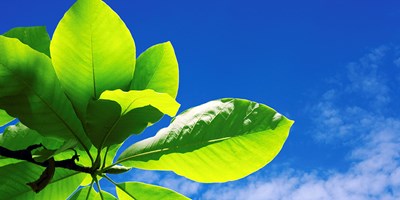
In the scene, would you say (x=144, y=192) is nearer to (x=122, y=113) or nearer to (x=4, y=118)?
(x=122, y=113)

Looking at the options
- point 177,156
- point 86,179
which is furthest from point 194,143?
point 86,179

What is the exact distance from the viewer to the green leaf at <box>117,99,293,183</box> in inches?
58.9

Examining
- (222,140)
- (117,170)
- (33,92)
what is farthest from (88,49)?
(222,140)

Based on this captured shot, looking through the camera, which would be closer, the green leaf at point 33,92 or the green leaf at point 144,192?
the green leaf at point 33,92

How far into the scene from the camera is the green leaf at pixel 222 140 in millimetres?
1496

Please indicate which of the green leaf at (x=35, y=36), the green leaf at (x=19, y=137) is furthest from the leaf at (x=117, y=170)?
the green leaf at (x=35, y=36)

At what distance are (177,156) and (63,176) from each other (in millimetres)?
383

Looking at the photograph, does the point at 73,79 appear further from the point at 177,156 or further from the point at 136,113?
the point at 177,156

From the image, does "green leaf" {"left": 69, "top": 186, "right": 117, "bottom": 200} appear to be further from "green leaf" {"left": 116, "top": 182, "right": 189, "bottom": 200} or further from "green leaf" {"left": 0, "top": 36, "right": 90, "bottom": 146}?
"green leaf" {"left": 0, "top": 36, "right": 90, "bottom": 146}

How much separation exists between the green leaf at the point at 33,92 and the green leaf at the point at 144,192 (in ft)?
1.02

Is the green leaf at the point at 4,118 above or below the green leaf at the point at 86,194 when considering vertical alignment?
below

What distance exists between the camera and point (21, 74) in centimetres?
134

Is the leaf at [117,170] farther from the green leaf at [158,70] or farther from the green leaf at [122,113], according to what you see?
the green leaf at [158,70]

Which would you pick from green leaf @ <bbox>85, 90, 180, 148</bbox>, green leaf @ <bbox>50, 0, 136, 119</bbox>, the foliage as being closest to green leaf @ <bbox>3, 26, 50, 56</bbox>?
the foliage
